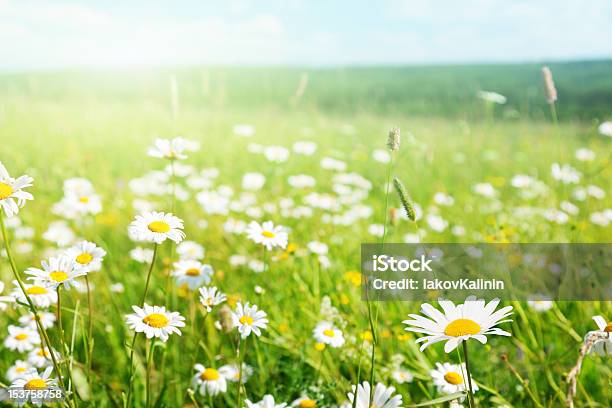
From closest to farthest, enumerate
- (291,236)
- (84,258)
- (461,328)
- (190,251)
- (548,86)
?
1. (461,328)
2. (84,258)
3. (548,86)
4. (190,251)
5. (291,236)

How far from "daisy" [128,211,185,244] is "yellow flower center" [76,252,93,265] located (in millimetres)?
109

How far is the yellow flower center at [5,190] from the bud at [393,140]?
1.92ft

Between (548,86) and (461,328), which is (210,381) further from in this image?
(548,86)

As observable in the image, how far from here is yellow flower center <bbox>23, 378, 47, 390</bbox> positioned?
102 cm

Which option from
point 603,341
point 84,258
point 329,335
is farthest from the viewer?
point 329,335

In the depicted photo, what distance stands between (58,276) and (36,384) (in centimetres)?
21

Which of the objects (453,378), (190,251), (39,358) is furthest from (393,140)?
(190,251)

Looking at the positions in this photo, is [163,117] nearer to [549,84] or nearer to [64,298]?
[64,298]

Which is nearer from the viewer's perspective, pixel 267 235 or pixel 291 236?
pixel 267 235

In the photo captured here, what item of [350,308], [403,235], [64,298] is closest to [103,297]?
[64,298]

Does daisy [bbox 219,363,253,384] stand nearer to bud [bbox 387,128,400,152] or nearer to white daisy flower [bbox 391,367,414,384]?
white daisy flower [bbox 391,367,414,384]

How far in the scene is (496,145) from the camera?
5449 mm

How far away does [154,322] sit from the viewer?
971 millimetres

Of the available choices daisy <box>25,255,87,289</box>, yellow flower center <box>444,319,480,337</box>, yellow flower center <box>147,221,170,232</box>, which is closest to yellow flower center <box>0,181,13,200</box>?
daisy <box>25,255,87,289</box>
